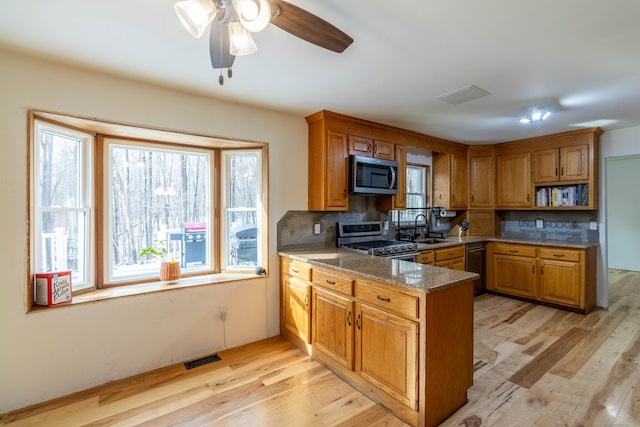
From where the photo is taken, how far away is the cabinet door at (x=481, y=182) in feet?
15.7

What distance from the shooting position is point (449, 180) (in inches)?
180

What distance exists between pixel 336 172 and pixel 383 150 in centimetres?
77

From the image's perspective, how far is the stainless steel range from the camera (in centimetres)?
328

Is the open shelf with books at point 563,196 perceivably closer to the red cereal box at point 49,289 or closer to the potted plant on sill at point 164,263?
the potted plant on sill at point 164,263

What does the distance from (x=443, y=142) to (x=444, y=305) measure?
3227mm

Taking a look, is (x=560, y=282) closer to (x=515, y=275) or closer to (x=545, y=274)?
(x=545, y=274)

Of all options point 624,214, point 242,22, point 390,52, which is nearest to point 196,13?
point 242,22

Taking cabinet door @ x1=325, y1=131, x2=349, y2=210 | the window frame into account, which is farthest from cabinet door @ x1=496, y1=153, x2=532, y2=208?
the window frame

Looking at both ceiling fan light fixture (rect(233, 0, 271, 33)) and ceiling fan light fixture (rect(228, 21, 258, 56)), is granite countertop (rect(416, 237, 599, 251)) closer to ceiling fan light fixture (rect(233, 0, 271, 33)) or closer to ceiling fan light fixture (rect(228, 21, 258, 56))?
ceiling fan light fixture (rect(228, 21, 258, 56))

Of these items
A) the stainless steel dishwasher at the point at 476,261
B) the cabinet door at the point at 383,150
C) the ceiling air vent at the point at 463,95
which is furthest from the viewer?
the stainless steel dishwasher at the point at 476,261

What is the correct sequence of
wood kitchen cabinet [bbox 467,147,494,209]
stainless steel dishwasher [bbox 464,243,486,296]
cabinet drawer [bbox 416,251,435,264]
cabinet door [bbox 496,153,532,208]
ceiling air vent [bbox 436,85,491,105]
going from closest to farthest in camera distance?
ceiling air vent [bbox 436,85,491,105]
cabinet drawer [bbox 416,251,435,264]
stainless steel dishwasher [bbox 464,243,486,296]
cabinet door [bbox 496,153,532,208]
wood kitchen cabinet [bbox 467,147,494,209]

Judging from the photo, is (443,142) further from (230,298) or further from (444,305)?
(230,298)

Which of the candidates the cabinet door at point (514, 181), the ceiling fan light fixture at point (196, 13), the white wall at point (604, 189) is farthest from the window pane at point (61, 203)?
the white wall at point (604, 189)

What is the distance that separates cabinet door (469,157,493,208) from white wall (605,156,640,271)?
3.15m
